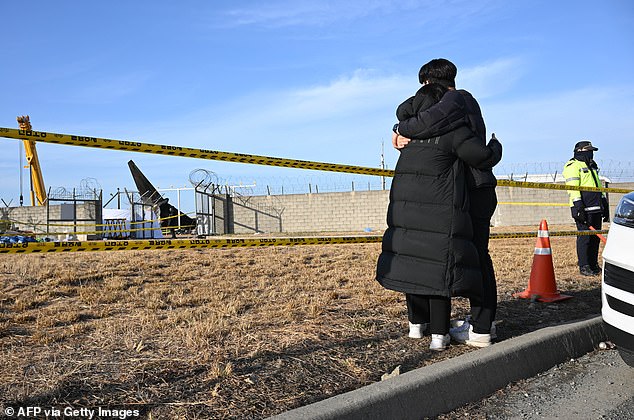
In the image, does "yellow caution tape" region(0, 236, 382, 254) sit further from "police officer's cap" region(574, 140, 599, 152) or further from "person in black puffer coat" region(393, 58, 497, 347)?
"police officer's cap" region(574, 140, 599, 152)

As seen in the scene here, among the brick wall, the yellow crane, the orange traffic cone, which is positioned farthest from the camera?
the yellow crane

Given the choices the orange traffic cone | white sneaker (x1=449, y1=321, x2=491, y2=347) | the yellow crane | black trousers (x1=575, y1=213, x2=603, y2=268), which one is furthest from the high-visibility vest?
the yellow crane

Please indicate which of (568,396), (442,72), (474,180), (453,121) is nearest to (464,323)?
(568,396)

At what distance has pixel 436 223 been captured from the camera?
10.6 feet

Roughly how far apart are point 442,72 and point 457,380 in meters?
1.80

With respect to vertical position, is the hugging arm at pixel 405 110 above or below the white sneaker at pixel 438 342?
above

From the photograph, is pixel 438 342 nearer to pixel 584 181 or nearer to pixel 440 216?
pixel 440 216

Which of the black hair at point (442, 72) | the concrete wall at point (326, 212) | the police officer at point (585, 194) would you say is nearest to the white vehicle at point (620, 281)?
the black hair at point (442, 72)

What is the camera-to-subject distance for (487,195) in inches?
140

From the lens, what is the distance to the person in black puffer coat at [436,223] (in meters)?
3.22

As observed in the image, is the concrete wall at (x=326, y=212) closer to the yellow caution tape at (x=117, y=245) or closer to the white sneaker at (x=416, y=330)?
the white sneaker at (x=416, y=330)

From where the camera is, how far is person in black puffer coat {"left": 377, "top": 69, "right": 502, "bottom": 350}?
10.6 ft

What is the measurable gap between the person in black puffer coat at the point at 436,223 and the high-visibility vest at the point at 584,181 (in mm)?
4518

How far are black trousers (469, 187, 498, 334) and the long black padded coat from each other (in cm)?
20
